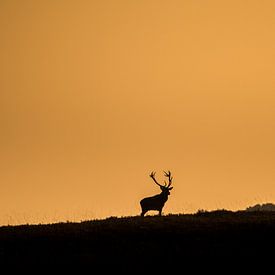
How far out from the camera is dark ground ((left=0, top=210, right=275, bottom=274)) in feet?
104

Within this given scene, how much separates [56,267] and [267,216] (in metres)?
13.7

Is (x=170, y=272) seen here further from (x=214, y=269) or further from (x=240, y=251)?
(x=240, y=251)

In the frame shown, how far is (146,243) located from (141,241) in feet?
1.97

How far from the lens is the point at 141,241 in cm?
3506

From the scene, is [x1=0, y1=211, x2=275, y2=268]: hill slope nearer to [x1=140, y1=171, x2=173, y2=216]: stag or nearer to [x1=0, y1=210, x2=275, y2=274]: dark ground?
[x1=0, y1=210, x2=275, y2=274]: dark ground

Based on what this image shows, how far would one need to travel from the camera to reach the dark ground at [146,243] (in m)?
31.6

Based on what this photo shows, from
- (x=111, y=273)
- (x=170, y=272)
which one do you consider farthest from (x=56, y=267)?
(x=170, y=272)

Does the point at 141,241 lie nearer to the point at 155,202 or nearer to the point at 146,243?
the point at 146,243

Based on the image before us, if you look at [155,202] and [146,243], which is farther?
[155,202]

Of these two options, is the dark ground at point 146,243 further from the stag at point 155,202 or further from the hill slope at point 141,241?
the stag at point 155,202

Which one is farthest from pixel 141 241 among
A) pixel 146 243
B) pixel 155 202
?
pixel 155 202

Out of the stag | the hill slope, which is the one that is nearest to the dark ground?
the hill slope

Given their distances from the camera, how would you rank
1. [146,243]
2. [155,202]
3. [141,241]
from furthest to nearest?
[155,202] < [141,241] < [146,243]

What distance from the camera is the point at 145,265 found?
31047 millimetres
